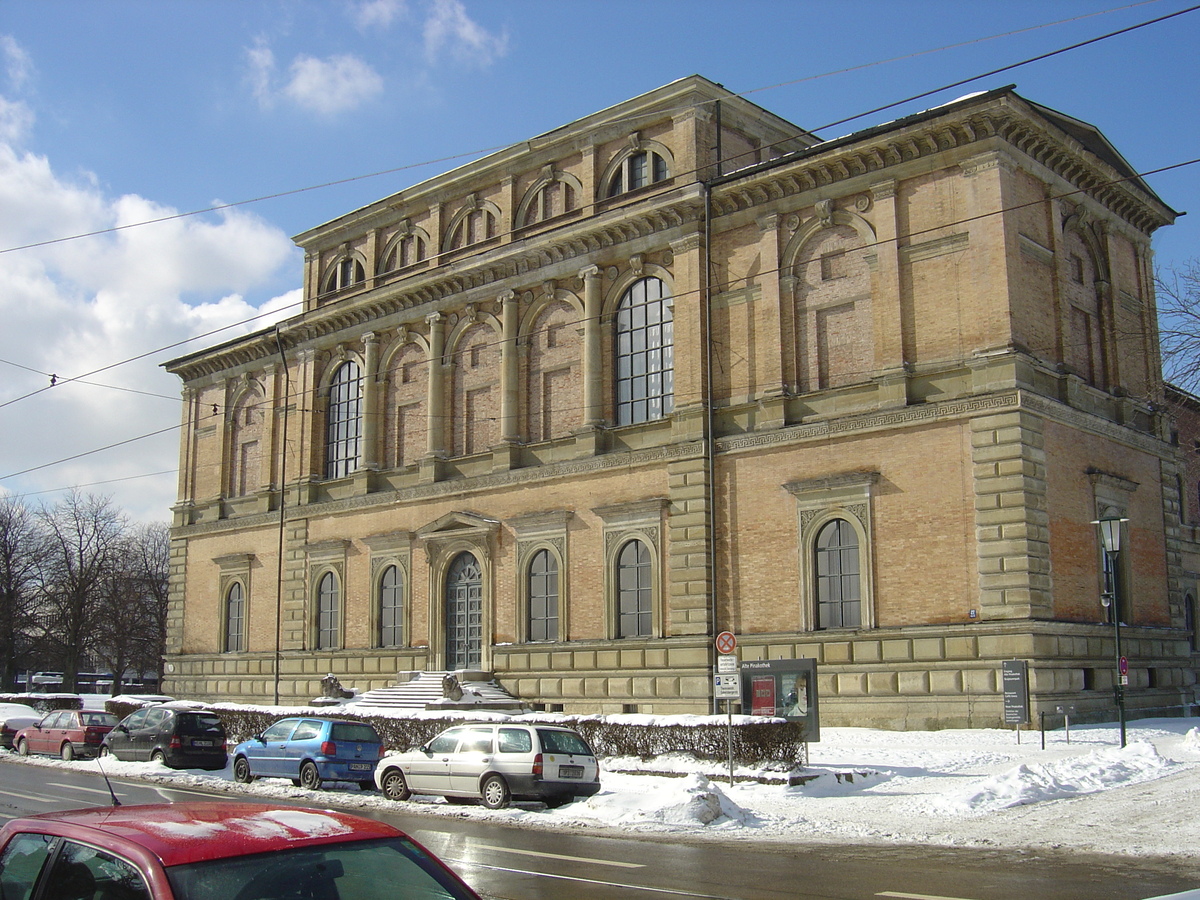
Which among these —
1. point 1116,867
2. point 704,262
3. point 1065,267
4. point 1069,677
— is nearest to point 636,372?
point 704,262

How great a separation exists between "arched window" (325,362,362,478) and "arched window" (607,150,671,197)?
1365 centimetres

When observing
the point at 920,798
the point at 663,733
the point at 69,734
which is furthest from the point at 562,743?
the point at 69,734

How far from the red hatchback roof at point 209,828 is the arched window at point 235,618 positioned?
4397 cm

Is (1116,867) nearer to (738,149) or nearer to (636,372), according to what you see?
(636,372)

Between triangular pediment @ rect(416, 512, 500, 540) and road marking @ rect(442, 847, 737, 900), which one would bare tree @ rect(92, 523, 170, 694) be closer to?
triangular pediment @ rect(416, 512, 500, 540)

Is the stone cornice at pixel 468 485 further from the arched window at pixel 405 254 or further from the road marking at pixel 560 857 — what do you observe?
the road marking at pixel 560 857

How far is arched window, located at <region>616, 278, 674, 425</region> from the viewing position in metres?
34.8

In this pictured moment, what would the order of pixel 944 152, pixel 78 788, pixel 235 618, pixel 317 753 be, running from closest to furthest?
pixel 317 753 → pixel 78 788 → pixel 944 152 → pixel 235 618

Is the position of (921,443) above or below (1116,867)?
above

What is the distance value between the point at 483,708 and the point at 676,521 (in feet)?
27.1

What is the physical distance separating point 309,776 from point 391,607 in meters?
19.0

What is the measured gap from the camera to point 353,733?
22906mm

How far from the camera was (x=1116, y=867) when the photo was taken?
42.8 ft

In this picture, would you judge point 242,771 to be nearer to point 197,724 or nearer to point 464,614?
point 197,724
